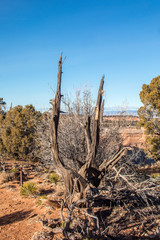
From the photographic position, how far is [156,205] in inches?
238

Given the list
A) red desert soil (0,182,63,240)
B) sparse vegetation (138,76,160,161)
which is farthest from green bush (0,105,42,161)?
sparse vegetation (138,76,160,161)

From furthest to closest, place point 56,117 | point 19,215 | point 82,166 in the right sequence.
A: point 82,166 → point 19,215 → point 56,117

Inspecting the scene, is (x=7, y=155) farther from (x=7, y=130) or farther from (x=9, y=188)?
(x=9, y=188)

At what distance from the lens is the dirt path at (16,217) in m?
4.80

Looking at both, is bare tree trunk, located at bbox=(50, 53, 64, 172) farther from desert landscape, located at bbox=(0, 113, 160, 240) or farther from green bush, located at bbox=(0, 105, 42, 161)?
green bush, located at bbox=(0, 105, 42, 161)

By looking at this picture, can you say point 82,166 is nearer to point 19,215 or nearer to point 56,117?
point 56,117

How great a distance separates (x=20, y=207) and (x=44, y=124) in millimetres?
4969

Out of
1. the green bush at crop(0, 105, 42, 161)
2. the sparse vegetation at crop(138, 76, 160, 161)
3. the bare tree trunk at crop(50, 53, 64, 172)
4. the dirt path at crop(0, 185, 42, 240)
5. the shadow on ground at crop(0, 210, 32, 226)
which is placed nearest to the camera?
the dirt path at crop(0, 185, 42, 240)

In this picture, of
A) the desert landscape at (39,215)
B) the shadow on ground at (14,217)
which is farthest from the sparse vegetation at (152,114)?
the shadow on ground at (14,217)

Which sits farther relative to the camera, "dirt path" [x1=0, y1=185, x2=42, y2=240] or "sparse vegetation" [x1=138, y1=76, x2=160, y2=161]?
"sparse vegetation" [x1=138, y1=76, x2=160, y2=161]

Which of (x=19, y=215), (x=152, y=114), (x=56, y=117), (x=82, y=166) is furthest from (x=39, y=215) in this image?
(x=152, y=114)

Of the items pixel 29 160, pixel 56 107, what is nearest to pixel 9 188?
pixel 29 160

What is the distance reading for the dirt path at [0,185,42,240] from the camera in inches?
189

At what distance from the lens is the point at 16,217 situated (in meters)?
5.85
